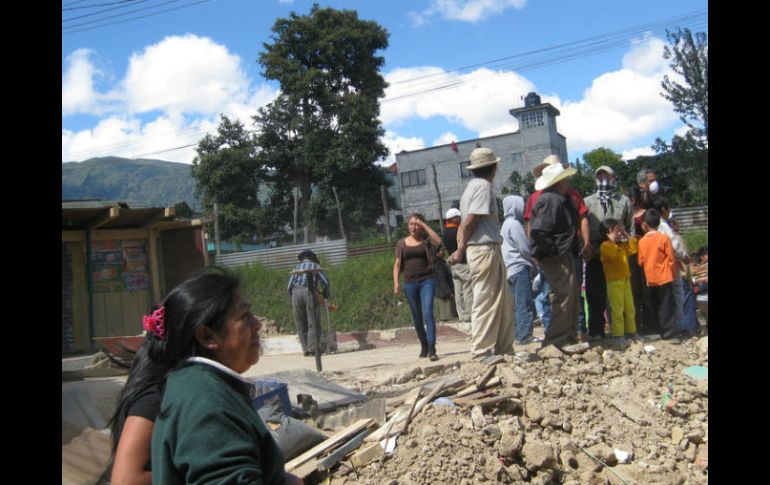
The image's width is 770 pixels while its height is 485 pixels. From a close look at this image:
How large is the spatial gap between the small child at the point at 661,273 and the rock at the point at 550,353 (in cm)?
189

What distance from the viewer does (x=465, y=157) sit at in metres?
47.2

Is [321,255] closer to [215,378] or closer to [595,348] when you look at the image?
[595,348]

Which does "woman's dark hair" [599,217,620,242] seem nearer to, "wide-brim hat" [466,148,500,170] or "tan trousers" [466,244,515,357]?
"tan trousers" [466,244,515,357]

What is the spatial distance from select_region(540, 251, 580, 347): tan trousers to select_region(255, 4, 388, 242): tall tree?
26.9 metres

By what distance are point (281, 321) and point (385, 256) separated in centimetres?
386

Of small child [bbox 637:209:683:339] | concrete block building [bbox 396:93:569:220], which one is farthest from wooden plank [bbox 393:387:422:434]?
concrete block building [bbox 396:93:569:220]

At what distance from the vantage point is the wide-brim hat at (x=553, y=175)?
6797mm

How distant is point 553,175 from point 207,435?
18.7 ft

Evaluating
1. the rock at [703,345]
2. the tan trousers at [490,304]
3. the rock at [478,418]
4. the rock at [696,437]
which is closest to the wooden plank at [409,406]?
the rock at [478,418]

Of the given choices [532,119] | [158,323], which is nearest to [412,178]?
[532,119]

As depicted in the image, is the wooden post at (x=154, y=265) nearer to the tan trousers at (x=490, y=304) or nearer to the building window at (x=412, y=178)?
the tan trousers at (x=490, y=304)

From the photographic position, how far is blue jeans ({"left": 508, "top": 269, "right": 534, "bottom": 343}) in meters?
7.43

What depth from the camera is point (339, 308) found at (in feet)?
53.2
